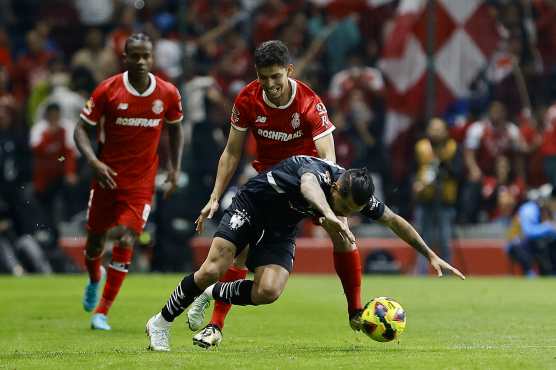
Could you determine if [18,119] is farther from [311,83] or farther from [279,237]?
[279,237]

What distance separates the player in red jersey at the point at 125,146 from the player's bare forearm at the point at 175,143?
12 mm

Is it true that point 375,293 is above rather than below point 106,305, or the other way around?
below

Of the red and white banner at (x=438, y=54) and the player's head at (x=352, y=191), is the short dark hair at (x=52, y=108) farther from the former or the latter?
the player's head at (x=352, y=191)

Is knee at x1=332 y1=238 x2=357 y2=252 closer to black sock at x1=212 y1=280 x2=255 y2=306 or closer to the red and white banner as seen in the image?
black sock at x1=212 y1=280 x2=255 y2=306

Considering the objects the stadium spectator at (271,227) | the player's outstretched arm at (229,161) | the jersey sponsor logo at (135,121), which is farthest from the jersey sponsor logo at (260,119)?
the jersey sponsor logo at (135,121)

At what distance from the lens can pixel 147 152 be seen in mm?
12484

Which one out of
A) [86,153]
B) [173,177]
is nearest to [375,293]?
[173,177]

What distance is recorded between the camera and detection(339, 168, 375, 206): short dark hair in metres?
8.64

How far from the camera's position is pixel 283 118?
10406mm

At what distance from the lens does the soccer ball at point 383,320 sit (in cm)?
939

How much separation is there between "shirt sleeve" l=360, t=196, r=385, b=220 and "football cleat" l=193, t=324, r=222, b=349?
1663 millimetres

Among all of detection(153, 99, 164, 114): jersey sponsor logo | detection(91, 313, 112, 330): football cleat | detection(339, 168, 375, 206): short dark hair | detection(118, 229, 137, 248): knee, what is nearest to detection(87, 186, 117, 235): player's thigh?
detection(118, 229, 137, 248): knee

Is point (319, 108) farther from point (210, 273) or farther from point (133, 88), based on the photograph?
point (133, 88)

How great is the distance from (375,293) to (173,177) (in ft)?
14.7
